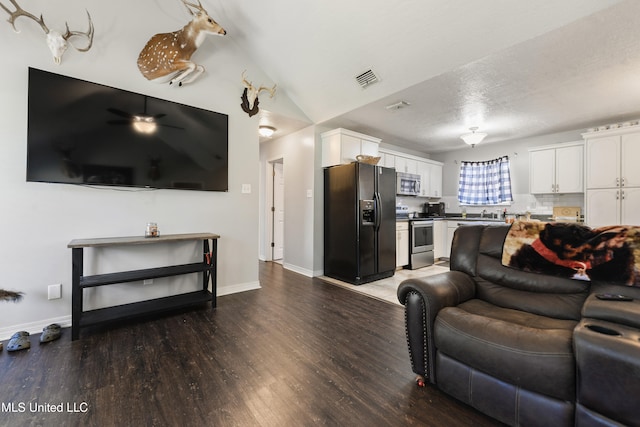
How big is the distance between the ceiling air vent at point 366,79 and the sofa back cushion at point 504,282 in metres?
1.99

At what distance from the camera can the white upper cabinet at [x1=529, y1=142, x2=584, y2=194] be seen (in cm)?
427

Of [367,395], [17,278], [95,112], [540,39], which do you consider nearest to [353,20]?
[540,39]

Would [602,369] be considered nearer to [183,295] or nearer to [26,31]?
[183,295]

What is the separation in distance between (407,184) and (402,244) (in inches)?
55.1

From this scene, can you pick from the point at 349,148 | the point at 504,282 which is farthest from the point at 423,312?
the point at 349,148

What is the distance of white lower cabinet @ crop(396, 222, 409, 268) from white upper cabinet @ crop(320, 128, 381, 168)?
4.65 feet

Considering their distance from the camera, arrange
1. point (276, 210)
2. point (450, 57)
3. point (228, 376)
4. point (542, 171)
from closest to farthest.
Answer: point (228, 376) < point (450, 57) < point (542, 171) < point (276, 210)

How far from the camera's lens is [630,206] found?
3.69 m

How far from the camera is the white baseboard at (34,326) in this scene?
7.28ft

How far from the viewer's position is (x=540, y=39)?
2184 mm

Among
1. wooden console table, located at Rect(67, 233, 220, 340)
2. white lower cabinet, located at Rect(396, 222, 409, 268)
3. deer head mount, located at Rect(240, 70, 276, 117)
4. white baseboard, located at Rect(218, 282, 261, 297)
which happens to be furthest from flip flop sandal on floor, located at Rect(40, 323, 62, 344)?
white lower cabinet, located at Rect(396, 222, 409, 268)

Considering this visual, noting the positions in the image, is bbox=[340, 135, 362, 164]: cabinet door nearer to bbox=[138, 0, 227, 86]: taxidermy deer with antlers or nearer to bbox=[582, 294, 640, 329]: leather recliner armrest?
bbox=[138, 0, 227, 86]: taxidermy deer with antlers

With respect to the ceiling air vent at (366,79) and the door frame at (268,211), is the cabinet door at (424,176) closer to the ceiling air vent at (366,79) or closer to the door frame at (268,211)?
the ceiling air vent at (366,79)

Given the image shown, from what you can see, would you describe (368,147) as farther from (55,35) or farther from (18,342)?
(18,342)
